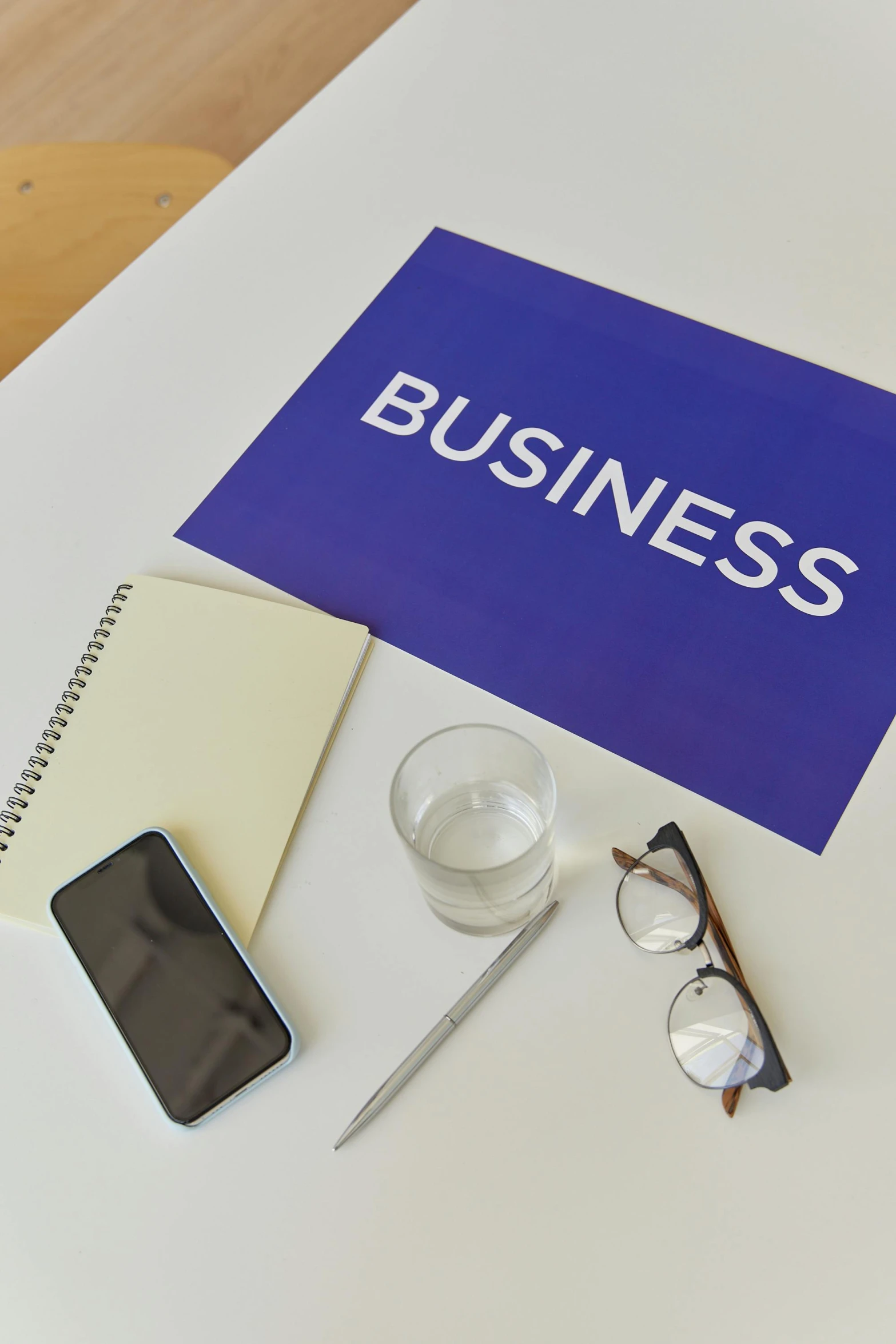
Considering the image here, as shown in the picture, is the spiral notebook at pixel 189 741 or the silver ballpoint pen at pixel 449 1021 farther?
the spiral notebook at pixel 189 741

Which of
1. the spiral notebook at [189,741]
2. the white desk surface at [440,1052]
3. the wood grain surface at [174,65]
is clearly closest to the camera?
the white desk surface at [440,1052]

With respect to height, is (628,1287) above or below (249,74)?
below

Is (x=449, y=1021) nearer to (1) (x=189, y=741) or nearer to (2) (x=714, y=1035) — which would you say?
(2) (x=714, y=1035)

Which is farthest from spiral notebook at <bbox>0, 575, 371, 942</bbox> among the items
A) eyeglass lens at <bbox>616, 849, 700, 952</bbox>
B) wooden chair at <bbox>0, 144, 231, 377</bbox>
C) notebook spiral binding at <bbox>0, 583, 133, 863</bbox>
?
wooden chair at <bbox>0, 144, 231, 377</bbox>

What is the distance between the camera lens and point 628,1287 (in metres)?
0.59

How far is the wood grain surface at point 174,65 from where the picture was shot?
2.28m

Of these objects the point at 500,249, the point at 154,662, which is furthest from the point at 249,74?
the point at 154,662

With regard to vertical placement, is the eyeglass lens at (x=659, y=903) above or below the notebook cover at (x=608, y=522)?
below

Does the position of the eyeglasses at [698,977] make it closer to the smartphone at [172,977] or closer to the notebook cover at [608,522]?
Result: the notebook cover at [608,522]

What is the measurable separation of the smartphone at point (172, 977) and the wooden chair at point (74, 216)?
795 mm

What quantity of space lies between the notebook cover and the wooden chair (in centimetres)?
39

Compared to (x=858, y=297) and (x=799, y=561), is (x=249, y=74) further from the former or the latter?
(x=799, y=561)

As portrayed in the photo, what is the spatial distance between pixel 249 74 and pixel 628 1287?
8.30 ft

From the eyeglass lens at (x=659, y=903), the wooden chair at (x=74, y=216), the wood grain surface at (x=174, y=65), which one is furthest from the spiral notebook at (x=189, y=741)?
the wood grain surface at (x=174, y=65)
